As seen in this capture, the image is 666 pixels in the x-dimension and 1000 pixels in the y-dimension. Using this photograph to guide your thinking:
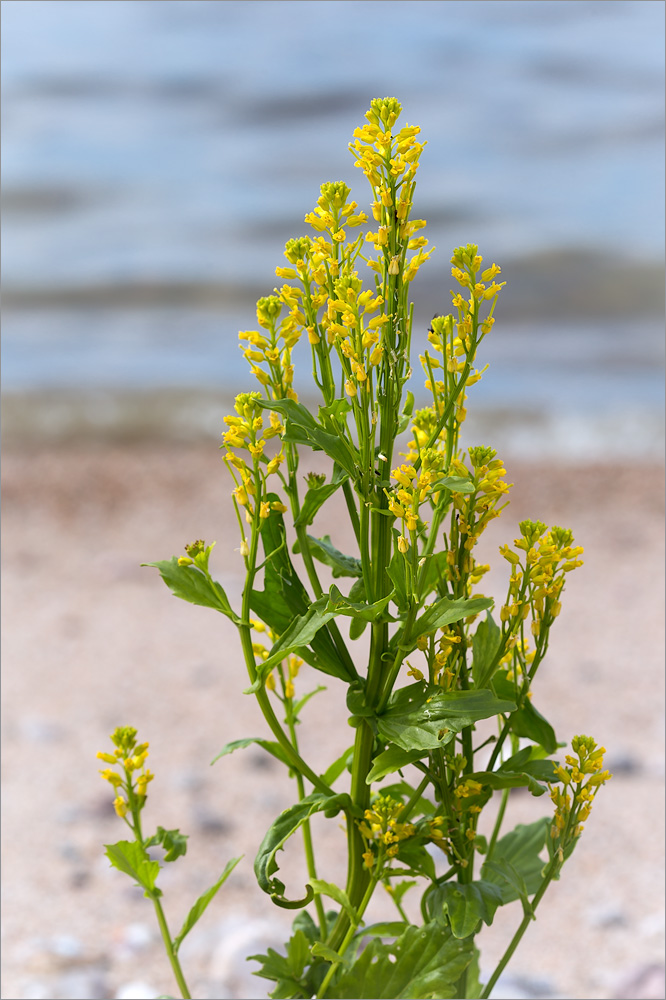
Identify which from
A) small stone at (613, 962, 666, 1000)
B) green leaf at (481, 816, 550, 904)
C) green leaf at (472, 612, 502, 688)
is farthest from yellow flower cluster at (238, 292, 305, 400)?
small stone at (613, 962, 666, 1000)

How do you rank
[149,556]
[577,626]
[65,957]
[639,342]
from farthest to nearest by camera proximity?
1. [639,342]
2. [149,556]
3. [577,626]
4. [65,957]

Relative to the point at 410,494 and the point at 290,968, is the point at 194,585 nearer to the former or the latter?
the point at 410,494

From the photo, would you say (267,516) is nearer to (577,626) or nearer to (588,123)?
(577,626)

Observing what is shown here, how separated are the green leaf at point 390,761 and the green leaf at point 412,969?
150mm

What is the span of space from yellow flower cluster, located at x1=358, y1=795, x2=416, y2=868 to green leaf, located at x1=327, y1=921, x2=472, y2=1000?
73 millimetres

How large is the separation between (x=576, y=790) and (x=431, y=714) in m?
0.16

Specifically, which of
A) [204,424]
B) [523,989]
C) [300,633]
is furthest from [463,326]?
[204,424]

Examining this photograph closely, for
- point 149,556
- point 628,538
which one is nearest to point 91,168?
point 149,556

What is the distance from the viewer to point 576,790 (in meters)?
0.82

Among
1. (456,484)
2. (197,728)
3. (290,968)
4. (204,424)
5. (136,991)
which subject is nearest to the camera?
(456,484)

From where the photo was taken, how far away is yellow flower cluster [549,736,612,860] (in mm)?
802

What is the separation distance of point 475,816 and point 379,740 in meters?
0.10

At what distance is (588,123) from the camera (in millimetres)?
5281

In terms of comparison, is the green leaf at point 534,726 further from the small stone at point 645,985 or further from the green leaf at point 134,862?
the small stone at point 645,985
